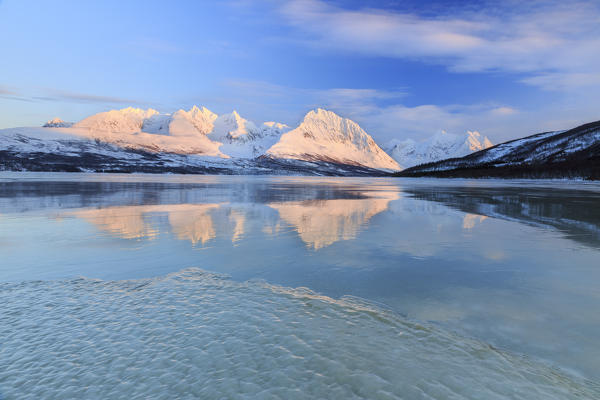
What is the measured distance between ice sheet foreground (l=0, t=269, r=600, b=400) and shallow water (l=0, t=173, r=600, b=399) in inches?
1.1

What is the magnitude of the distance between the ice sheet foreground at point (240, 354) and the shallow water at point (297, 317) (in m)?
0.03

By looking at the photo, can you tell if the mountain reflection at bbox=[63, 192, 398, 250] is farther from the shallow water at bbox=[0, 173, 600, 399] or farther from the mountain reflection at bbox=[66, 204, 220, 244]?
the shallow water at bbox=[0, 173, 600, 399]

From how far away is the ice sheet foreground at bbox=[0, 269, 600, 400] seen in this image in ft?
16.6

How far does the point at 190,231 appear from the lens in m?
17.0

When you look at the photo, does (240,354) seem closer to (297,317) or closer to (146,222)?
(297,317)

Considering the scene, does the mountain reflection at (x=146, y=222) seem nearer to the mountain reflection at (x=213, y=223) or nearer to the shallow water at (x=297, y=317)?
the mountain reflection at (x=213, y=223)

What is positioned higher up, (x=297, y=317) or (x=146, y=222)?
(x=146, y=222)

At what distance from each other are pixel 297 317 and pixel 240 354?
1.76 meters

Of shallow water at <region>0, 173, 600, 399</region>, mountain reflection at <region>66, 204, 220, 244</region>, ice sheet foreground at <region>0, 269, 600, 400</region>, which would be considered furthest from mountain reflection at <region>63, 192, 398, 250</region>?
ice sheet foreground at <region>0, 269, 600, 400</region>

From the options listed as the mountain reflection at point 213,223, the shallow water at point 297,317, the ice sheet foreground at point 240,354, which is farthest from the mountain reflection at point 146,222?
the ice sheet foreground at point 240,354

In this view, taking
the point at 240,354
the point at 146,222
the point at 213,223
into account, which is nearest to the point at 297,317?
the point at 240,354

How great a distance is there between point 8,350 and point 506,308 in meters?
9.96

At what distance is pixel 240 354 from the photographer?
235 inches

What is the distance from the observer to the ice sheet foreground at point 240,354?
5070 mm
